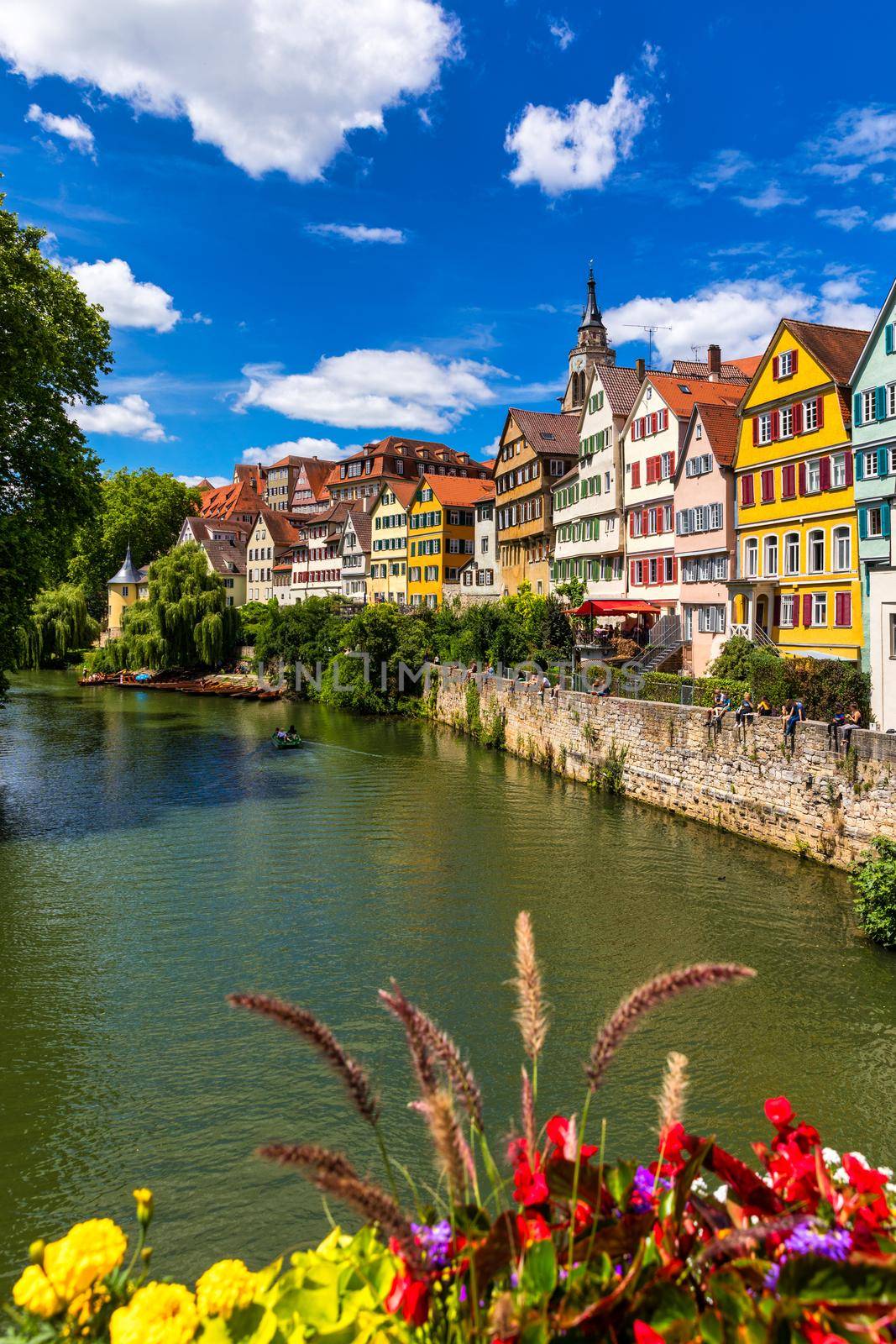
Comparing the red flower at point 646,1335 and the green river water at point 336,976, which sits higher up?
the red flower at point 646,1335

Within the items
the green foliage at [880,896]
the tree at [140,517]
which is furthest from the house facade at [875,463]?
the tree at [140,517]

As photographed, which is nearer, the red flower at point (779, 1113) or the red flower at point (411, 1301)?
the red flower at point (411, 1301)

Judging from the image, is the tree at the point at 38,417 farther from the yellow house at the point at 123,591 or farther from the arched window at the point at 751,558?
the yellow house at the point at 123,591

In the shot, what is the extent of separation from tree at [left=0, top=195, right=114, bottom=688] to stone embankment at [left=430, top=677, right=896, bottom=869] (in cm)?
1601

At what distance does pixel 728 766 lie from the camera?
2112 centimetres

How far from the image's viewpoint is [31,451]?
22766 millimetres

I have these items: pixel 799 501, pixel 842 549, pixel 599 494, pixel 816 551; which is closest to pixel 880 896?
pixel 842 549

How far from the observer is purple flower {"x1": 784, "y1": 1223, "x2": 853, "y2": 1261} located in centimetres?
196

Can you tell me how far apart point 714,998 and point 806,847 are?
7275mm

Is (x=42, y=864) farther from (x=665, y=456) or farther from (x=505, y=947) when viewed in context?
(x=665, y=456)

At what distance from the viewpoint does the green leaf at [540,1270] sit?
204 cm

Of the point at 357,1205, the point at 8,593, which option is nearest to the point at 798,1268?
the point at 357,1205

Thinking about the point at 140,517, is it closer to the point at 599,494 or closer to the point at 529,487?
the point at 529,487

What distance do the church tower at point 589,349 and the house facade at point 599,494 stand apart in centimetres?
3501
